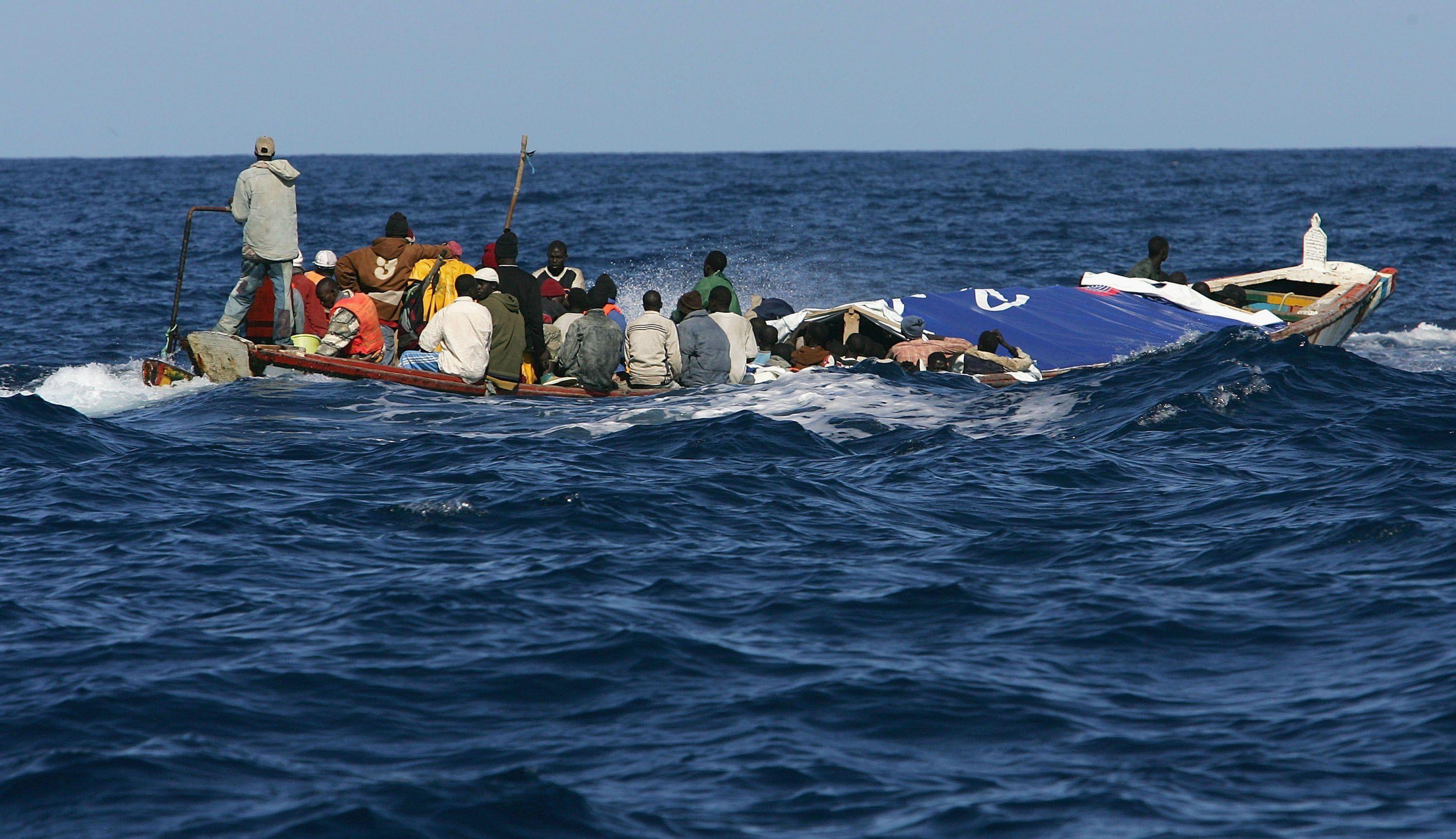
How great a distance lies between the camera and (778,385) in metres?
15.9

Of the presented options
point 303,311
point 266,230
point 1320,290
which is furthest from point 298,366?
point 1320,290

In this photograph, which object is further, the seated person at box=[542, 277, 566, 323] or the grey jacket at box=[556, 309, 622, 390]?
the seated person at box=[542, 277, 566, 323]

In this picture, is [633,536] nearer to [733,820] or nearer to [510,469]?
[510,469]

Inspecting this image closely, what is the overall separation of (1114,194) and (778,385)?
59.3 metres

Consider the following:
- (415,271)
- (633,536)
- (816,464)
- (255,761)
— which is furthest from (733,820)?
(415,271)

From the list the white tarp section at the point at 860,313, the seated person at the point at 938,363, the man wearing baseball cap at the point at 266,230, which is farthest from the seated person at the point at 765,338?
the man wearing baseball cap at the point at 266,230

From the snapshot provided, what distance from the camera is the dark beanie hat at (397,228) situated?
657 inches

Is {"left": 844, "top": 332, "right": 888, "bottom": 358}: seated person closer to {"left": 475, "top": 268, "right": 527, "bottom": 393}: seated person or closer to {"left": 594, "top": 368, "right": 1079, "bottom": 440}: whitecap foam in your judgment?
{"left": 594, "top": 368, "right": 1079, "bottom": 440}: whitecap foam

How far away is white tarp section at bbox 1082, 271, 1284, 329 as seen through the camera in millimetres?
18859

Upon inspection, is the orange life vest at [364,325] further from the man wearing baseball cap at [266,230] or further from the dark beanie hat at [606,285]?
the dark beanie hat at [606,285]

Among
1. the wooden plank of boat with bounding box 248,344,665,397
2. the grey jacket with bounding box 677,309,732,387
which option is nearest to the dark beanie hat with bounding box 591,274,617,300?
the grey jacket with bounding box 677,309,732,387

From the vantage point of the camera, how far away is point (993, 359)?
16406 millimetres

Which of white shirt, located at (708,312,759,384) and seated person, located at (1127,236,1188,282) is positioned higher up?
seated person, located at (1127,236,1188,282)

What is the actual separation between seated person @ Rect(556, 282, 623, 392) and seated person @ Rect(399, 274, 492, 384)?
35.6 inches
